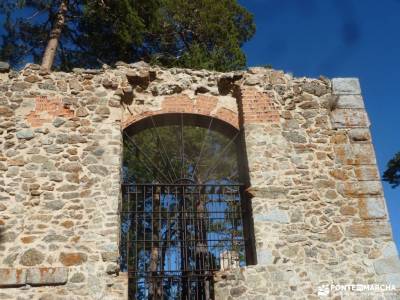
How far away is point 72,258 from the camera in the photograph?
17.6 ft

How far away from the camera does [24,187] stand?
18.9 feet

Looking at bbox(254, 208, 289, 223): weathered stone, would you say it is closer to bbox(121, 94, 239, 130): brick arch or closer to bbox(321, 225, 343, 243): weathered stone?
bbox(321, 225, 343, 243): weathered stone

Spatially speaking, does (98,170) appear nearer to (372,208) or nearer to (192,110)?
(192,110)

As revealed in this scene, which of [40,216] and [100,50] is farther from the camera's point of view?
[100,50]

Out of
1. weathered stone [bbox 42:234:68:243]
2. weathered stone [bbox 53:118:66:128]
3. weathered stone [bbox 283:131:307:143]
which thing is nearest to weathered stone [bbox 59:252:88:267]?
weathered stone [bbox 42:234:68:243]

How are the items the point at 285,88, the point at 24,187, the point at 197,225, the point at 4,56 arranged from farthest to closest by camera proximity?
the point at 4,56
the point at 285,88
the point at 197,225
the point at 24,187

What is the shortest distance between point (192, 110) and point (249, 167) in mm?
1249

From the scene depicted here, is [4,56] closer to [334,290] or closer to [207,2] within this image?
[207,2]

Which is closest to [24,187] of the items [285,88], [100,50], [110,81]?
[110,81]

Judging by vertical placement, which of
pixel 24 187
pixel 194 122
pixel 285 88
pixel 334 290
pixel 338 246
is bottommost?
pixel 334 290

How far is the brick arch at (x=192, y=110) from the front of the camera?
6.61 meters

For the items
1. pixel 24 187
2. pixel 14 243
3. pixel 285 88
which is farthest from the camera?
pixel 285 88

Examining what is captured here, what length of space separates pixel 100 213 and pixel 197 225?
1.36 meters

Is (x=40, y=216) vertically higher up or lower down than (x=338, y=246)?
higher up
